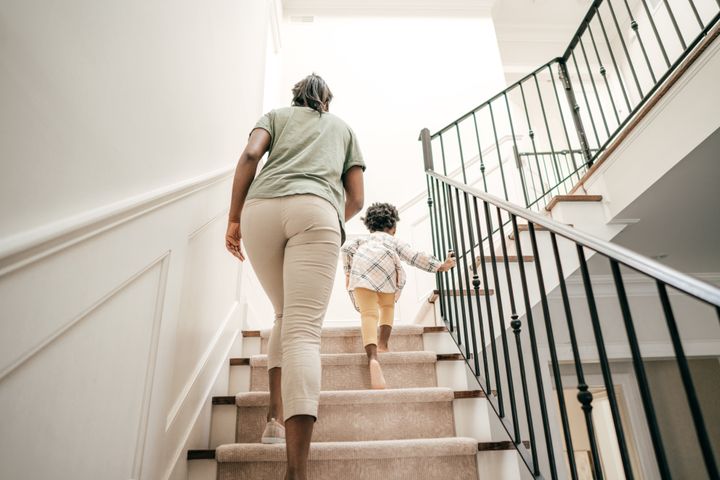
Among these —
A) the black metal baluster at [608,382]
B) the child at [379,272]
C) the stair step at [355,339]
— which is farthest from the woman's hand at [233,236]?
the black metal baluster at [608,382]

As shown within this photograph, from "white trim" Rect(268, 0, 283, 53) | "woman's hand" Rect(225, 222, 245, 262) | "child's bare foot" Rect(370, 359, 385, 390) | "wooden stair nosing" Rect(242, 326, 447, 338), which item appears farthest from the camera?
"white trim" Rect(268, 0, 283, 53)

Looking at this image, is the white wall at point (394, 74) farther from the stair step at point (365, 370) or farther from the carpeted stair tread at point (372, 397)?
the carpeted stair tread at point (372, 397)

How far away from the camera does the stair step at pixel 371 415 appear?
65.1 inches

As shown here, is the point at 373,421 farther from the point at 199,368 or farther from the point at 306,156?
→ the point at 306,156

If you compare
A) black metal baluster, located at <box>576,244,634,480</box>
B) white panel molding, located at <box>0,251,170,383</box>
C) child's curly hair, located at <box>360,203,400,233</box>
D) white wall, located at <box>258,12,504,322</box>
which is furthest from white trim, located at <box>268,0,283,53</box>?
black metal baluster, located at <box>576,244,634,480</box>

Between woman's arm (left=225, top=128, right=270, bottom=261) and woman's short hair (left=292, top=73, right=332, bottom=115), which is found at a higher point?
woman's short hair (left=292, top=73, right=332, bottom=115)

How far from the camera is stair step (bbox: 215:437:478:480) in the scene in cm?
141

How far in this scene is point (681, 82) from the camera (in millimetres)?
1819

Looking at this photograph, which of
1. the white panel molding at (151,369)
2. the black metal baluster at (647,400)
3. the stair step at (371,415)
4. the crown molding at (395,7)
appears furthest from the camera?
the crown molding at (395,7)

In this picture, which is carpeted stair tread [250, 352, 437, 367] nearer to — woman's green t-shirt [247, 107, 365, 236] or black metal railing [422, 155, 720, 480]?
black metal railing [422, 155, 720, 480]

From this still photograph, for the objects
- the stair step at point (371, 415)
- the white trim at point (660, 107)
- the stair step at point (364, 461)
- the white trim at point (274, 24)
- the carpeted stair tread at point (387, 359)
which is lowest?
the stair step at point (364, 461)

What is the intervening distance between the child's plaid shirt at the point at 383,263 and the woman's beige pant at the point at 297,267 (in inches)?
36.4

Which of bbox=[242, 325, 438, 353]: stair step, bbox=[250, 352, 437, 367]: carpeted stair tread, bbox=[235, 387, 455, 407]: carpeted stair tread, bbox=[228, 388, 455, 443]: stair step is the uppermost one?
bbox=[242, 325, 438, 353]: stair step

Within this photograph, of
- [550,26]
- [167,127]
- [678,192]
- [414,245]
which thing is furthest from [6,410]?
[550,26]
